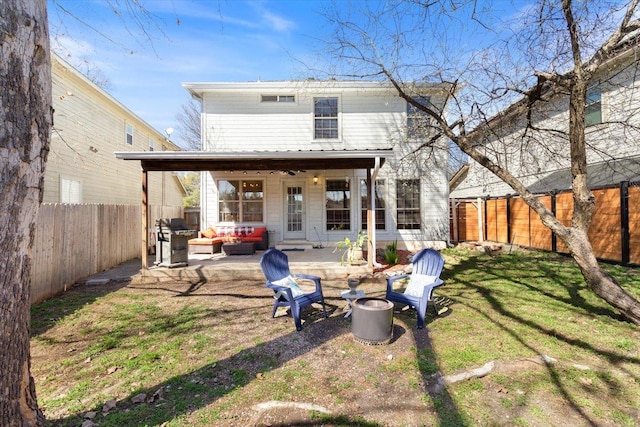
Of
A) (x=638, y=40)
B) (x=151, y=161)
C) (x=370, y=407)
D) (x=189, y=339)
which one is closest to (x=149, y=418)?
(x=189, y=339)

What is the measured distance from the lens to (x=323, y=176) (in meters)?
10.6

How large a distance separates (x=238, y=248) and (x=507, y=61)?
7.91 metres

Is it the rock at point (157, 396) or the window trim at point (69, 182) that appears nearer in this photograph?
the rock at point (157, 396)

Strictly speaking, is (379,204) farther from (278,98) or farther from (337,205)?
(278,98)

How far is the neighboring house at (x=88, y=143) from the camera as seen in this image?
9375mm

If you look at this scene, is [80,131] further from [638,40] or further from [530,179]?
[530,179]

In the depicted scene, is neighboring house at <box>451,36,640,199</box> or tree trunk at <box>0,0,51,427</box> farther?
neighboring house at <box>451,36,640,199</box>

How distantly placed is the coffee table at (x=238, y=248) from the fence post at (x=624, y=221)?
9.42 m

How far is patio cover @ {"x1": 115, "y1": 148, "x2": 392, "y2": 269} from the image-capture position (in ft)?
21.2

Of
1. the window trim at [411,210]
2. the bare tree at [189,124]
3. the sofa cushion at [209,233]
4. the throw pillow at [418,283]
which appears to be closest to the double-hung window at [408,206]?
the window trim at [411,210]

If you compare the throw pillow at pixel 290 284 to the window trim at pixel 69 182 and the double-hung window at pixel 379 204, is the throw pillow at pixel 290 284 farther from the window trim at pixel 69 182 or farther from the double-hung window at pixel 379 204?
the window trim at pixel 69 182

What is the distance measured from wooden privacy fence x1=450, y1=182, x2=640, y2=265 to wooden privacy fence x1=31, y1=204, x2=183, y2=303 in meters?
11.7

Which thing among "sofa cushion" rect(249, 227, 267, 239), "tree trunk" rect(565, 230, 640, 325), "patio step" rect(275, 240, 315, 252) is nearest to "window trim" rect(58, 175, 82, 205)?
"sofa cushion" rect(249, 227, 267, 239)

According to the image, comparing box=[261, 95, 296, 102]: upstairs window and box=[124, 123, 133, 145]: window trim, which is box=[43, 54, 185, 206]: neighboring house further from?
box=[261, 95, 296, 102]: upstairs window
